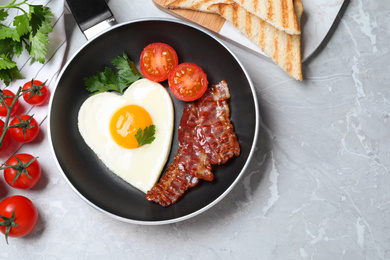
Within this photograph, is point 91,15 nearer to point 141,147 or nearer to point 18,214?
point 141,147

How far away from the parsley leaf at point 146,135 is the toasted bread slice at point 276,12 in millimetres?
920

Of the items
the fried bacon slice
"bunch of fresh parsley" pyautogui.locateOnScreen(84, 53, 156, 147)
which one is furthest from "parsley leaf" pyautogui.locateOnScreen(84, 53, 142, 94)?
the fried bacon slice

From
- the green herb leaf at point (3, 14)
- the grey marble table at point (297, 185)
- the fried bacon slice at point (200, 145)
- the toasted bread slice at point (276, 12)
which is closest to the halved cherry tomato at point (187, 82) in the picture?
the fried bacon slice at point (200, 145)

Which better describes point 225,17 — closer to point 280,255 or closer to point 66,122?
point 66,122

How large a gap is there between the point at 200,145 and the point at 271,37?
0.79m

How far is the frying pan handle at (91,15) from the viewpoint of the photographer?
2.30m

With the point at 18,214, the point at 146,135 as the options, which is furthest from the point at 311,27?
the point at 18,214

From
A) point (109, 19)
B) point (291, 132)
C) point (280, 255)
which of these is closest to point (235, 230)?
point (280, 255)

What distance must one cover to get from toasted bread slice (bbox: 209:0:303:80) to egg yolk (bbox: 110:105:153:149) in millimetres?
775

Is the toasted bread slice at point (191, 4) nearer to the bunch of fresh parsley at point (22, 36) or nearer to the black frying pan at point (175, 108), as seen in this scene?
the black frying pan at point (175, 108)

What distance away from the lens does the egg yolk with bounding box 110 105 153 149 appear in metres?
2.34

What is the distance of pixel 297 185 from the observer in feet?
8.24

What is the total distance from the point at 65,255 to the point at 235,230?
3.55ft

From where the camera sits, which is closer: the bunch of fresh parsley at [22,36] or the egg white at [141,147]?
the bunch of fresh parsley at [22,36]
